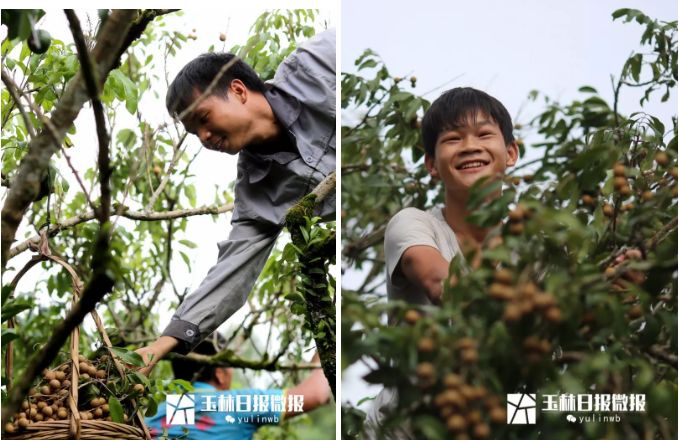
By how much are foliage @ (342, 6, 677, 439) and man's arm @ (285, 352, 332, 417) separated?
21 centimetres

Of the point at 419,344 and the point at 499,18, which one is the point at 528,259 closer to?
the point at 419,344

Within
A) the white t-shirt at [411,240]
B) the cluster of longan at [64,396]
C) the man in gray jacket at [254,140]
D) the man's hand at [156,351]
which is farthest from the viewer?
the man in gray jacket at [254,140]

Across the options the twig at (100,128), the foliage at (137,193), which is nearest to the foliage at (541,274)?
the foliage at (137,193)

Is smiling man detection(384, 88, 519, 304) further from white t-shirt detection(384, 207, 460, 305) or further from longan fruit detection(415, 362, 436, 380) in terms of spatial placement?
longan fruit detection(415, 362, 436, 380)

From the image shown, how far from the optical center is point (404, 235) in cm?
211

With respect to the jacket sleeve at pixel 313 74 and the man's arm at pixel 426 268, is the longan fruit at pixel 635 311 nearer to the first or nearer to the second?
the man's arm at pixel 426 268

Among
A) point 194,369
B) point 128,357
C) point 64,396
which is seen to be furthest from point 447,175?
point 194,369

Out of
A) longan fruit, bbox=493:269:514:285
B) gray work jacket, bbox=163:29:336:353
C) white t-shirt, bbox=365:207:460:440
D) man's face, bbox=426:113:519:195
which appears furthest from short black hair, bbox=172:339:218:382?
longan fruit, bbox=493:269:514:285

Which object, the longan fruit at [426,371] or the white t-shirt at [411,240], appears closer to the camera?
the longan fruit at [426,371]

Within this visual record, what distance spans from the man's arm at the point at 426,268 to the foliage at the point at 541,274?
0.24 ft

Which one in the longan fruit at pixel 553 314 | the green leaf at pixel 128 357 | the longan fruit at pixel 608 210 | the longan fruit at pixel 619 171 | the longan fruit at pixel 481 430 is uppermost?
the longan fruit at pixel 619 171

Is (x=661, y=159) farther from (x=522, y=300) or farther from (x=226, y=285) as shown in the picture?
(x=226, y=285)

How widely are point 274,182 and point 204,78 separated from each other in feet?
1.00

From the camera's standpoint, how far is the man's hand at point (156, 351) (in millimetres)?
2217
